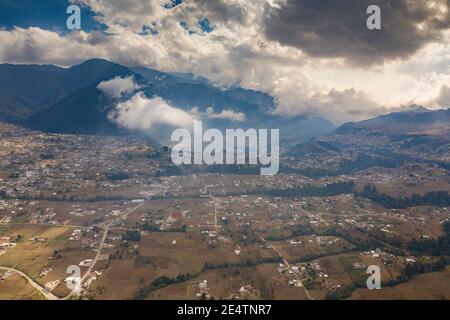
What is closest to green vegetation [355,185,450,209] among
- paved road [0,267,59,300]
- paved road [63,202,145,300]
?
paved road [63,202,145,300]

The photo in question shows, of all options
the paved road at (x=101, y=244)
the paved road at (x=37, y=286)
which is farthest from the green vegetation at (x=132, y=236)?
the paved road at (x=37, y=286)

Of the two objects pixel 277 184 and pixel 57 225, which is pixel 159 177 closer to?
pixel 277 184

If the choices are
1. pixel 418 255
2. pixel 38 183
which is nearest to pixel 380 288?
pixel 418 255

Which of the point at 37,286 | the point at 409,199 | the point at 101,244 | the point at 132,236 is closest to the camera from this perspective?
Answer: the point at 37,286

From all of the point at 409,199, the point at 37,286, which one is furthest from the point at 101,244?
the point at 409,199

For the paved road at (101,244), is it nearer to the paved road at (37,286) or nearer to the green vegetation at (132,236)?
the paved road at (37,286)

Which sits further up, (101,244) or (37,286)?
(101,244)

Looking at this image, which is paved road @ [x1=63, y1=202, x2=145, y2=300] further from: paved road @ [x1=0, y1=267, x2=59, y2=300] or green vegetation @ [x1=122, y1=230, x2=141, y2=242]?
green vegetation @ [x1=122, y1=230, x2=141, y2=242]

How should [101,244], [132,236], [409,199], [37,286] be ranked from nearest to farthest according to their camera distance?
[37,286] < [101,244] < [132,236] < [409,199]

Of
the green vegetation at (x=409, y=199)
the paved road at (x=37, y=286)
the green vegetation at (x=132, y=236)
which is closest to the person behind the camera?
the paved road at (x=37, y=286)

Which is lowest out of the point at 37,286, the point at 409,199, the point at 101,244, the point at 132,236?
the point at 37,286

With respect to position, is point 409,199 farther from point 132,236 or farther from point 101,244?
point 101,244
